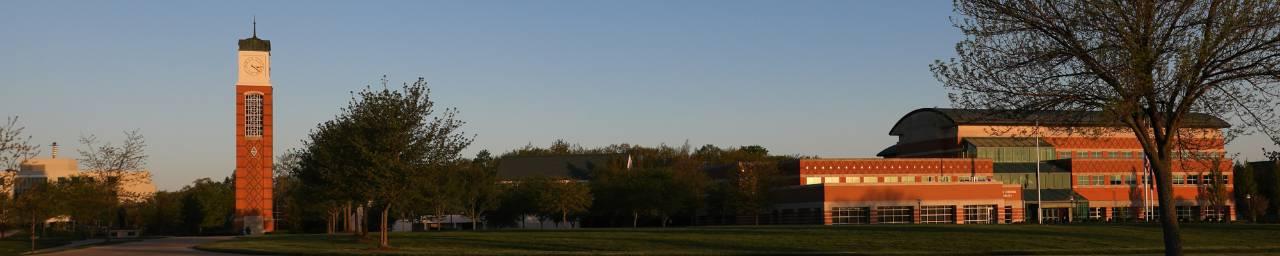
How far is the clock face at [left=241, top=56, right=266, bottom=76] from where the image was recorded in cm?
11512

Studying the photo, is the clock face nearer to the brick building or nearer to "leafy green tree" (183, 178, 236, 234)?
"leafy green tree" (183, 178, 236, 234)

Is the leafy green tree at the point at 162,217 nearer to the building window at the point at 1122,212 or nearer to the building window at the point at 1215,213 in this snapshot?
the building window at the point at 1122,212

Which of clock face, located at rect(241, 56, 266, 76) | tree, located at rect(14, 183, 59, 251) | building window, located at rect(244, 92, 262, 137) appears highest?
clock face, located at rect(241, 56, 266, 76)

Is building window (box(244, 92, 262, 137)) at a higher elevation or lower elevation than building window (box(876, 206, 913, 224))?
higher

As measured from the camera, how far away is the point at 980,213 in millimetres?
99938

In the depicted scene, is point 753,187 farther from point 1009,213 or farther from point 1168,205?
point 1168,205

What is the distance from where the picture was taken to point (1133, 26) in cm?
2731

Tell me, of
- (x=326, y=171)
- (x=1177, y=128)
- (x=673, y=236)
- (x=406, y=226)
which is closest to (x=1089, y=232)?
(x=673, y=236)

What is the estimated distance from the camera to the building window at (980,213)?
99500 millimetres

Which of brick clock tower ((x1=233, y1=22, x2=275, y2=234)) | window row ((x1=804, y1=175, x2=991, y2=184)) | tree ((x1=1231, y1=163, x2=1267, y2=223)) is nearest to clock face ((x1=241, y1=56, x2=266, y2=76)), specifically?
brick clock tower ((x1=233, y1=22, x2=275, y2=234))

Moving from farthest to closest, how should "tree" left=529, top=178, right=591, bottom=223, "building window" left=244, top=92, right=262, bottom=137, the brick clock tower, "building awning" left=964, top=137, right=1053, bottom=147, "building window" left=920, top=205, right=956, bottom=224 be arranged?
"building awning" left=964, top=137, right=1053, bottom=147, "building window" left=244, top=92, right=262, bottom=137, the brick clock tower, "tree" left=529, top=178, right=591, bottom=223, "building window" left=920, top=205, right=956, bottom=224

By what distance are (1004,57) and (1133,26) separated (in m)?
3.00

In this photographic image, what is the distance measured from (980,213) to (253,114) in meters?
67.0

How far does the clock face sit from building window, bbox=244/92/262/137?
242 centimetres
